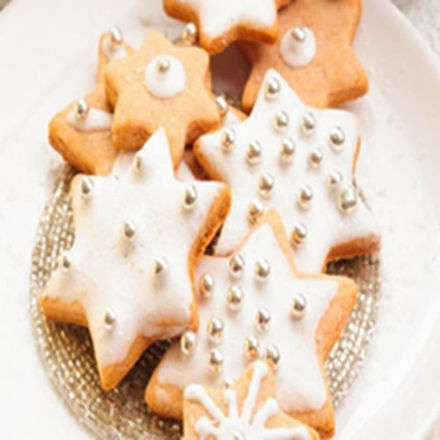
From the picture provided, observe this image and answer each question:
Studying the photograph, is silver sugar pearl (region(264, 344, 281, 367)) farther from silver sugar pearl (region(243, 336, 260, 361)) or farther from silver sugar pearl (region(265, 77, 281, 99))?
silver sugar pearl (region(265, 77, 281, 99))

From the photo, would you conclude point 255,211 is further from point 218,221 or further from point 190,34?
point 190,34

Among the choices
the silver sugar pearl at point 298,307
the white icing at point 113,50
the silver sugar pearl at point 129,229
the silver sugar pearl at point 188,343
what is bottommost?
the silver sugar pearl at point 188,343

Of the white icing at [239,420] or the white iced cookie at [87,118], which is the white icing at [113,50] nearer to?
the white iced cookie at [87,118]

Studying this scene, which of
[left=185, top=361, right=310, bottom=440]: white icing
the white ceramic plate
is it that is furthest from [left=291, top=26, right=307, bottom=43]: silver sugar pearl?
[left=185, top=361, right=310, bottom=440]: white icing

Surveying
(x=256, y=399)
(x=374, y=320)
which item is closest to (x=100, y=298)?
(x=256, y=399)

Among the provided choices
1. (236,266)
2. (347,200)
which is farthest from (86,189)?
(347,200)

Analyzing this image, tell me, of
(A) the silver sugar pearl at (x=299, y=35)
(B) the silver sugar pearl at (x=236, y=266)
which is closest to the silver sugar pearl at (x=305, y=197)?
(B) the silver sugar pearl at (x=236, y=266)
